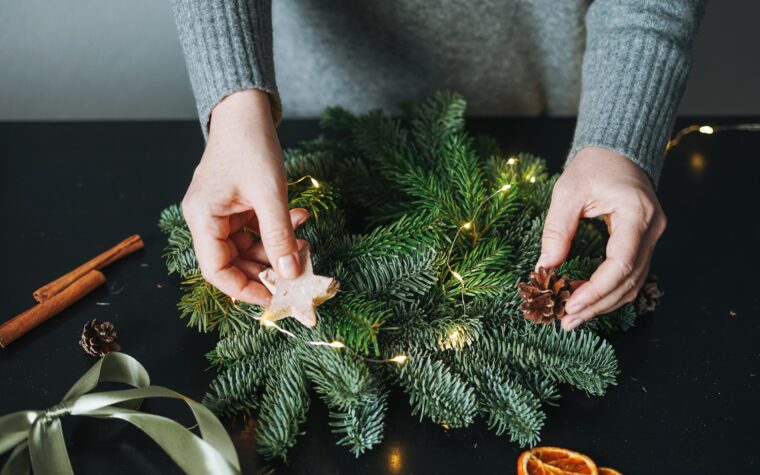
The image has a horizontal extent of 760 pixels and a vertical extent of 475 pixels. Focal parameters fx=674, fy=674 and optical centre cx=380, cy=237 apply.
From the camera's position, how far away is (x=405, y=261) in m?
0.82

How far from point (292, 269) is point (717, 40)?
1476mm

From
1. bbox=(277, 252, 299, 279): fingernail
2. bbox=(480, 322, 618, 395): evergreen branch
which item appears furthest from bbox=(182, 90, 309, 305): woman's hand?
bbox=(480, 322, 618, 395): evergreen branch

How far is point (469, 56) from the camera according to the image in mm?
1312

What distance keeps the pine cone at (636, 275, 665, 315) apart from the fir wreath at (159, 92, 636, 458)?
0.10ft

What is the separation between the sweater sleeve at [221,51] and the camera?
0.84 m

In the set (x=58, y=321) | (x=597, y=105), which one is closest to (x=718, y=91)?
(x=597, y=105)

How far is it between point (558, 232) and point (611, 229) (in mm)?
73

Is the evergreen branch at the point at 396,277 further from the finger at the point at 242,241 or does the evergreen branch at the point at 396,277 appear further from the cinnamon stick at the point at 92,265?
the cinnamon stick at the point at 92,265

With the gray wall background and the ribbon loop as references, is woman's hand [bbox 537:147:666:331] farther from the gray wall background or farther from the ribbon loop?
the gray wall background

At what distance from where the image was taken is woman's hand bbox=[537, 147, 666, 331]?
76 cm

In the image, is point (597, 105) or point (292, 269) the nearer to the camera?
point (292, 269)

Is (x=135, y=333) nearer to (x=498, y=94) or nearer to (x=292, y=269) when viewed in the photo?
(x=292, y=269)

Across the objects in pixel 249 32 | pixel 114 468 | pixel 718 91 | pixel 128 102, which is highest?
pixel 249 32

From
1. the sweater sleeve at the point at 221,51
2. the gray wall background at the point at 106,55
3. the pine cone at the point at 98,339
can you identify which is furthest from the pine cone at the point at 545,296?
the gray wall background at the point at 106,55
